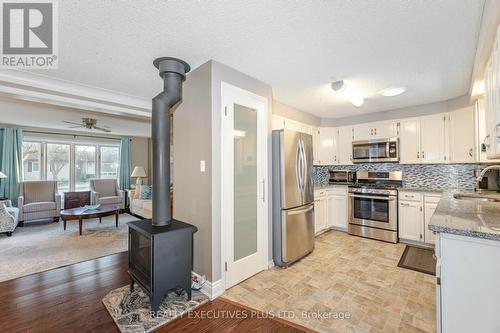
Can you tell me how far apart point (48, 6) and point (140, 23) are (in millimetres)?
570

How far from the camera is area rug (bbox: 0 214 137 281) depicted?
307 cm

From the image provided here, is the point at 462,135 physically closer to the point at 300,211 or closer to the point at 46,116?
the point at 300,211

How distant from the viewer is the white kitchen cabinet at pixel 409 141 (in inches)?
154

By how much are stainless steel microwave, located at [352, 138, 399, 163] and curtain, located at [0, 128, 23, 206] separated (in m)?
7.72

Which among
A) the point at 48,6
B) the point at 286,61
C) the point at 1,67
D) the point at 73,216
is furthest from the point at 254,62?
the point at 73,216

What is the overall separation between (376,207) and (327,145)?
4.99ft

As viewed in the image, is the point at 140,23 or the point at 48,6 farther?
the point at 140,23

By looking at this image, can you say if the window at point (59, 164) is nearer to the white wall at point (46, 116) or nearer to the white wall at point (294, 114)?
the white wall at point (46, 116)

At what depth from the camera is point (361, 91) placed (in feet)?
10.7

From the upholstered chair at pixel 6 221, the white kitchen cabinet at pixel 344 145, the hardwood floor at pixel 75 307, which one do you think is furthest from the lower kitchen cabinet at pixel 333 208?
the upholstered chair at pixel 6 221

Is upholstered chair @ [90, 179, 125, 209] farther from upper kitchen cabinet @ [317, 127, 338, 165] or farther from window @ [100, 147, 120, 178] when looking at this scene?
upper kitchen cabinet @ [317, 127, 338, 165]

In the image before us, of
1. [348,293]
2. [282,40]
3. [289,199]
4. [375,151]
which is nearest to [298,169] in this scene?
[289,199]

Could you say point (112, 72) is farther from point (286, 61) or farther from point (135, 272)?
point (135, 272)

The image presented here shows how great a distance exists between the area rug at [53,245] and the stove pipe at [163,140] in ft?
6.63
